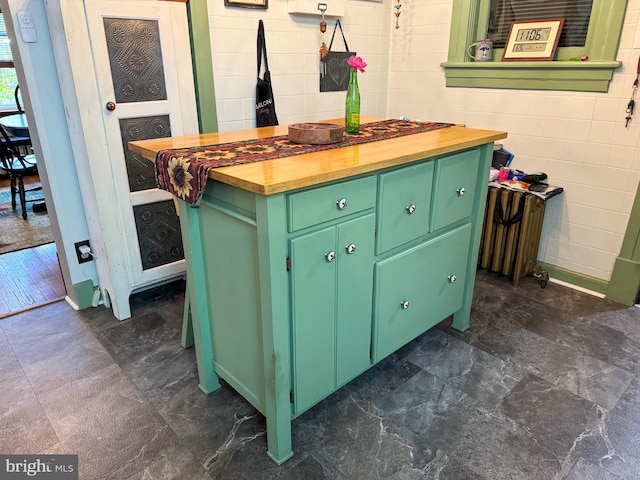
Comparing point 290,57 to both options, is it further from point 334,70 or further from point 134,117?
point 134,117

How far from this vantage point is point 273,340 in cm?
141

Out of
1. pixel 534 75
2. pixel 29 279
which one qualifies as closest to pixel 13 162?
pixel 29 279

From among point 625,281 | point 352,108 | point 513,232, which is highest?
point 352,108

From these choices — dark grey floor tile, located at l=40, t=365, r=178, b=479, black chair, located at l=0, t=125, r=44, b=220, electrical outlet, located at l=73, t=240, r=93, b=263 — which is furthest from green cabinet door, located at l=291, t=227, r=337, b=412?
black chair, located at l=0, t=125, r=44, b=220

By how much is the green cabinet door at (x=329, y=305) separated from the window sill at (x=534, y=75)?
1.74 metres

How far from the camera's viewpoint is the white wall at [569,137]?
8.01 feet

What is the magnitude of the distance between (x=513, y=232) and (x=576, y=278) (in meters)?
0.49

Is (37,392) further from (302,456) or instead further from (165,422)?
(302,456)

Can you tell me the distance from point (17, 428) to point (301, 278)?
125cm

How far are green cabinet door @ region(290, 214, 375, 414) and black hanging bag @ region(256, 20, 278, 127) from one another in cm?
141

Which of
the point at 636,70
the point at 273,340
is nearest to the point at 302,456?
the point at 273,340

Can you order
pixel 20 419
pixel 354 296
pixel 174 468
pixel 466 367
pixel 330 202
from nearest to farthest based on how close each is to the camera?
pixel 330 202 → pixel 174 468 → pixel 354 296 → pixel 20 419 → pixel 466 367

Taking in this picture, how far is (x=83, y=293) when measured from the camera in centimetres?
252

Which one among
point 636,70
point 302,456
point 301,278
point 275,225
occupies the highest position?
point 636,70
